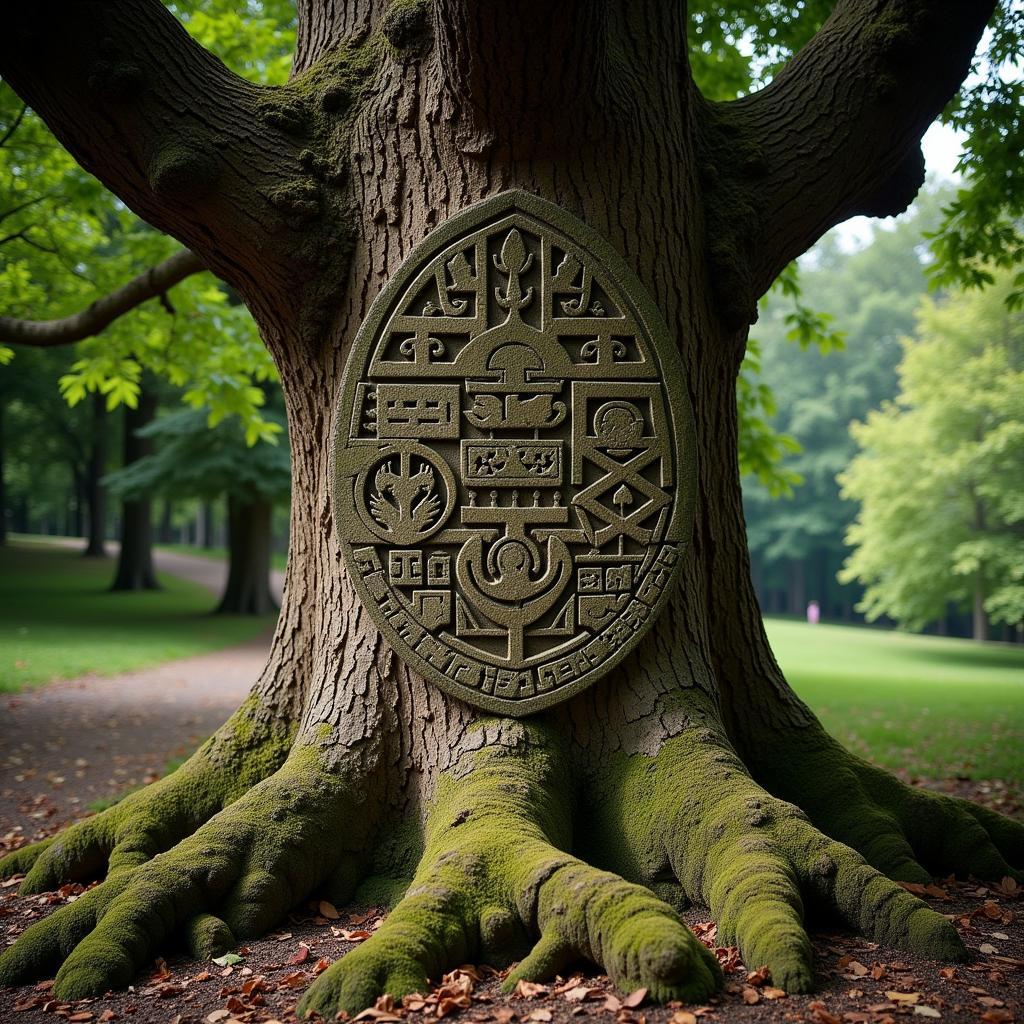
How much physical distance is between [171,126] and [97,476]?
28.9m

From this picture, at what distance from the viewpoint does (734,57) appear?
8.73 m

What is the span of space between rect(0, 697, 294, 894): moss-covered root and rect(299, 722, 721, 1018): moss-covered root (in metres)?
1.13

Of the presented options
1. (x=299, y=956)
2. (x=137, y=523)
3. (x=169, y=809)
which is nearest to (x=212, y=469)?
(x=137, y=523)

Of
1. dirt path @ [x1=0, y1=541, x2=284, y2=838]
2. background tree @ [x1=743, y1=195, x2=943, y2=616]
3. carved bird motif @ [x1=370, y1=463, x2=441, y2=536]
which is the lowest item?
dirt path @ [x1=0, y1=541, x2=284, y2=838]

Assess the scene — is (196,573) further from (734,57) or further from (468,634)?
(468,634)

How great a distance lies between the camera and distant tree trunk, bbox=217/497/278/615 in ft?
73.6

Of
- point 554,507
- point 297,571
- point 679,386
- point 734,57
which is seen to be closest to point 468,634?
point 554,507

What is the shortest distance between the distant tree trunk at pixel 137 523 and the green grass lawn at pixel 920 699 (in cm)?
1697

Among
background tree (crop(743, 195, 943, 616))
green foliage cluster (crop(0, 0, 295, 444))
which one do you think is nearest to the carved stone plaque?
green foliage cluster (crop(0, 0, 295, 444))

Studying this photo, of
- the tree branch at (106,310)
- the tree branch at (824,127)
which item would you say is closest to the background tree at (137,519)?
the tree branch at (106,310)

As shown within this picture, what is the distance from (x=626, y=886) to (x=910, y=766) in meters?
5.93

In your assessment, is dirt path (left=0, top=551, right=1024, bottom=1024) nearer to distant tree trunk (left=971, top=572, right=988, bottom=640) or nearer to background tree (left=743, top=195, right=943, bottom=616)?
distant tree trunk (left=971, top=572, right=988, bottom=640)

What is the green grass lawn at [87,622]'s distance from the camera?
1529cm

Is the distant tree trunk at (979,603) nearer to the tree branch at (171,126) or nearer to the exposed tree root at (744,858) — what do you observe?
the exposed tree root at (744,858)
